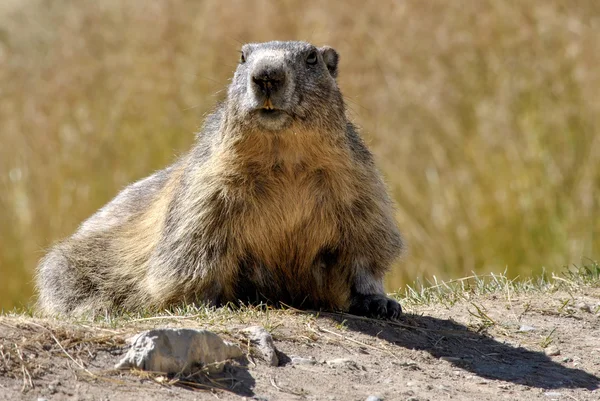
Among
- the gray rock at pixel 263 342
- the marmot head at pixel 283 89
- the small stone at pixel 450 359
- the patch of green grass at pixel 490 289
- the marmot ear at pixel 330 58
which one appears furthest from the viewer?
the patch of green grass at pixel 490 289

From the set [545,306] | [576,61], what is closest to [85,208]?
[576,61]

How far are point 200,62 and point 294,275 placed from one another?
22.4 ft

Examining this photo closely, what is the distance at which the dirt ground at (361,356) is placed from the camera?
12.8ft

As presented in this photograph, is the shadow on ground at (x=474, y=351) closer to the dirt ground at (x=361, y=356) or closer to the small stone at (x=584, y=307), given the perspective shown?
the dirt ground at (x=361, y=356)

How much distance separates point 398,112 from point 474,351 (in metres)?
6.09

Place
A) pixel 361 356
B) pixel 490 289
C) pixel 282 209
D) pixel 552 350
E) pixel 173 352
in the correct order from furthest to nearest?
pixel 490 289 → pixel 282 209 → pixel 552 350 → pixel 361 356 → pixel 173 352

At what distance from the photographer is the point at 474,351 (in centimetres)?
509

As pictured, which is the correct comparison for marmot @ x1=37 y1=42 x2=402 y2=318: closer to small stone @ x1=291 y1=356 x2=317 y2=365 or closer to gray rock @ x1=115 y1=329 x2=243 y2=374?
small stone @ x1=291 y1=356 x2=317 y2=365

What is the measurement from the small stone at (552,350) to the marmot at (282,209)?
0.85 m

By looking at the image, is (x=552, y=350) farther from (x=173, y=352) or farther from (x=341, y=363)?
(x=173, y=352)

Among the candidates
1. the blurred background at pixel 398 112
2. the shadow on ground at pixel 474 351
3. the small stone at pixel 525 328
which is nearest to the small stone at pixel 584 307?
the small stone at pixel 525 328

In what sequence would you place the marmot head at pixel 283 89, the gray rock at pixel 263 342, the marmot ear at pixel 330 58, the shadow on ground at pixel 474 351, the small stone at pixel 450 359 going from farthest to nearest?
1. the marmot ear at pixel 330 58
2. the marmot head at pixel 283 89
3. the small stone at pixel 450 359
4. the shadow on ground at pixel 474 351
5. the gray rock at pixel 263 342

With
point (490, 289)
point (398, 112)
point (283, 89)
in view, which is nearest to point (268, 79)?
point (283, 89)

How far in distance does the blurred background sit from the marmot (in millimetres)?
3730
